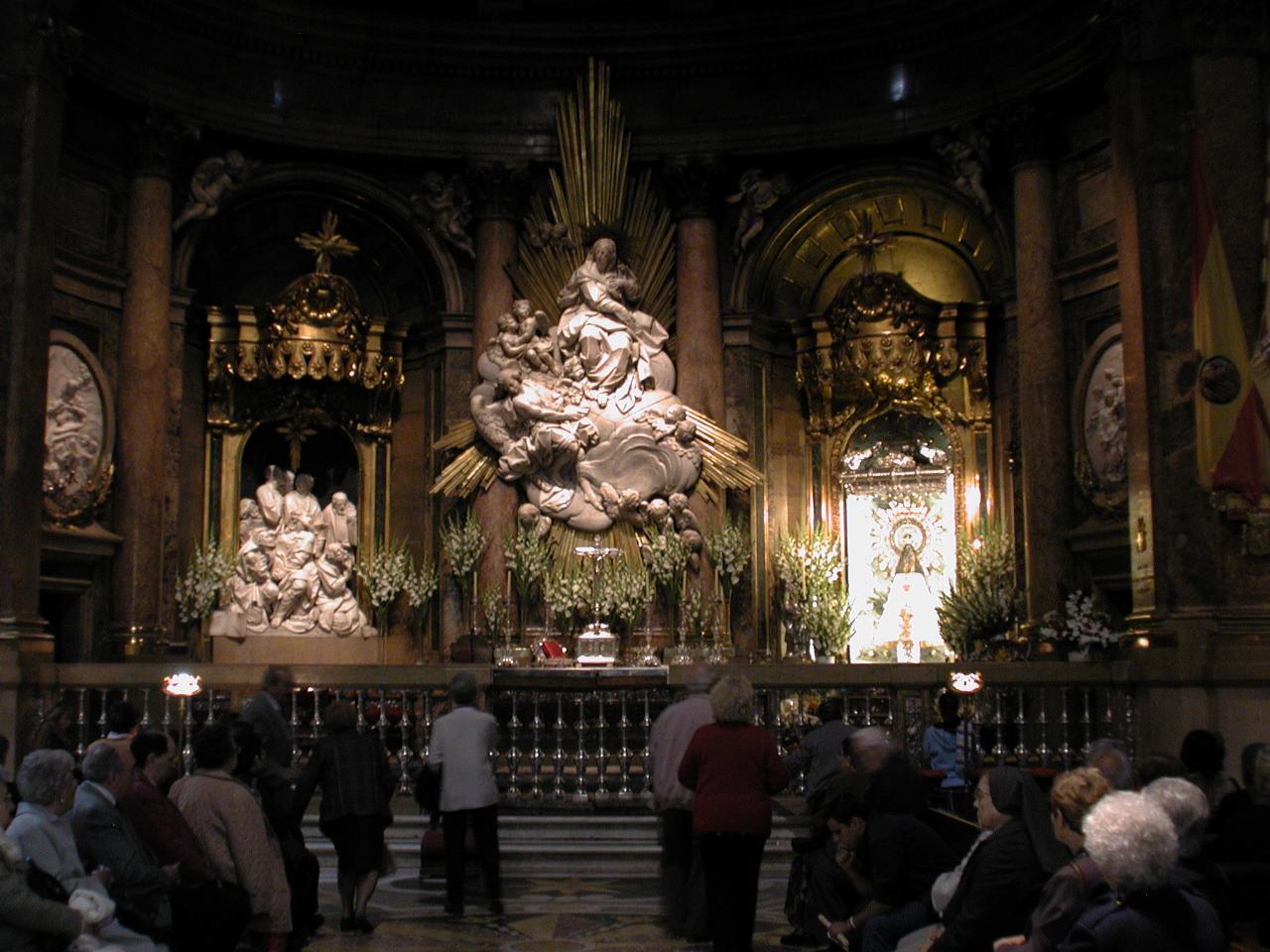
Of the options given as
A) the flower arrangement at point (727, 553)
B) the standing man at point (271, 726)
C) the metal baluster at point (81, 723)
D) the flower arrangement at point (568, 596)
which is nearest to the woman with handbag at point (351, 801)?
the standing man at point (271, 726)

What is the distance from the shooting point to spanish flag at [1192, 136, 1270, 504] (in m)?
13.1

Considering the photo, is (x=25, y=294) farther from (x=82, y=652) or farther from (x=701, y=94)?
(x=701, y=94)

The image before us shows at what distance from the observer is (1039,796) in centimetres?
568

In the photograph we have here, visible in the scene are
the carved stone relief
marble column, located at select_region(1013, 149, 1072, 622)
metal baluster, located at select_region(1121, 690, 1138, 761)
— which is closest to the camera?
metal baluster, located at select_region(1121, 690, 1138, 761)

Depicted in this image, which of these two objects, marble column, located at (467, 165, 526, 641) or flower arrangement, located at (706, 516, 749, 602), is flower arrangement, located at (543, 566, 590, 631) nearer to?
marble column, located at (467, 165, 526, 641)

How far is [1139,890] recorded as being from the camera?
4254 millimetres

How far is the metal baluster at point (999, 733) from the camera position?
42.2ft

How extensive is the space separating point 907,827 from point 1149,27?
9.65 meters

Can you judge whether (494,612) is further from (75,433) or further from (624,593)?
(75,433)

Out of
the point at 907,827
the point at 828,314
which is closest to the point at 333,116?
the point at 828,314

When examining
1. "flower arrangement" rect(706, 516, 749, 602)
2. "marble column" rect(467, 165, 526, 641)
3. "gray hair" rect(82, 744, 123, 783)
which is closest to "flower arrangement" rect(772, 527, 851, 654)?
"flower arrangement" rect(706, 516, 749, 602)

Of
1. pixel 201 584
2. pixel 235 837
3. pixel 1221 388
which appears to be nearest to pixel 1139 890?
pixel 235 837

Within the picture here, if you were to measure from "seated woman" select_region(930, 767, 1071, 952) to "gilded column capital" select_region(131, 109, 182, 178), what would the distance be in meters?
13.3

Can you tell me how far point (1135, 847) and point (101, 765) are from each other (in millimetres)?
4283
